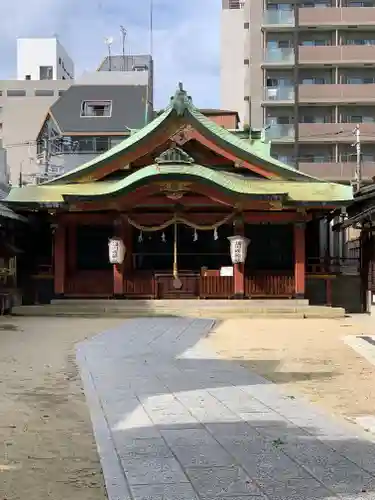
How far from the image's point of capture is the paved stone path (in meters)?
4.41

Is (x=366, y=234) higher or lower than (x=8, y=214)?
lower

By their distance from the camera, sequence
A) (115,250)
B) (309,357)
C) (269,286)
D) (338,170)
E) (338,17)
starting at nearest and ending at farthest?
(309,357) → (115,250) → (269,286) → (338,170) → (338,17)

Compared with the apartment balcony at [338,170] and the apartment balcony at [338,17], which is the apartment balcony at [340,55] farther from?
the apartment balcony at [338,170]

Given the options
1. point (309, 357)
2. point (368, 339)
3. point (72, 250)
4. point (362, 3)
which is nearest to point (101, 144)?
point (72, 250)

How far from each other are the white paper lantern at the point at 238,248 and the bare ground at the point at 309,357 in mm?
3213

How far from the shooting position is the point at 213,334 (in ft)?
51.8

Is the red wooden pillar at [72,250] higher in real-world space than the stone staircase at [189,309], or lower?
higher

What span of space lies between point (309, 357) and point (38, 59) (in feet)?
251

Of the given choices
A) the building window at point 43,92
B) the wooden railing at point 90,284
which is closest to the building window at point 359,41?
the wooden railing at point 90,284

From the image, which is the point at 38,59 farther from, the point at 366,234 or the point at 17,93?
the point at 366,234

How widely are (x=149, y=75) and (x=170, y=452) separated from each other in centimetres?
4813

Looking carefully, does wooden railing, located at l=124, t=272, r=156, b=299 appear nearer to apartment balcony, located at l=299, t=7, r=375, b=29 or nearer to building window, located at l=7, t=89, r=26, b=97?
apartment balcony, located at l=299, t=7, r=375, b=29

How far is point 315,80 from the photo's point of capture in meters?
46.2

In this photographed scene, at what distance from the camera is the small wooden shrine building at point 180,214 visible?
21797 mm
